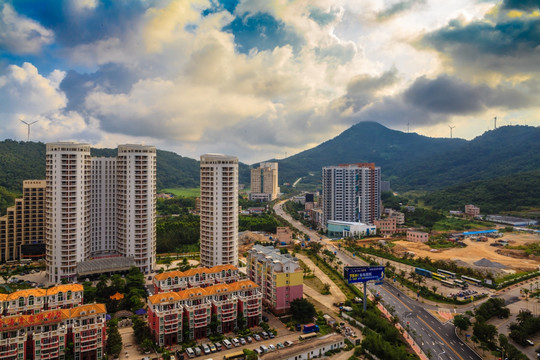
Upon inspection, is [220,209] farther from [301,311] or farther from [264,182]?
[264,182]

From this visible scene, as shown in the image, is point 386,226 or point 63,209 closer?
point 63,209

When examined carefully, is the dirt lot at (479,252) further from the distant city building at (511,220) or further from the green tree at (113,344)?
the green tree at (113,344)

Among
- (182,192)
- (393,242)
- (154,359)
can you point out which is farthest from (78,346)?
(182,192)

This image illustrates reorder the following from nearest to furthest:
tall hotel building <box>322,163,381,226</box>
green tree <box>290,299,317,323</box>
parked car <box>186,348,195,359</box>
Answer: parked car <box>186,348,195,359</box>
green tree <box>290,299,317,323</box>
tall hotel building <box>322,163,381,226</box>

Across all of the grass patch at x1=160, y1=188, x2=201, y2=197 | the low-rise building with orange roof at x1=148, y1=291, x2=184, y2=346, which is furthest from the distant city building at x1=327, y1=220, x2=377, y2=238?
the grass patch at x1=160, y1=188, x2=201, y2=197

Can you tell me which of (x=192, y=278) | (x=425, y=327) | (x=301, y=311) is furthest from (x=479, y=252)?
(x=192, y=278)

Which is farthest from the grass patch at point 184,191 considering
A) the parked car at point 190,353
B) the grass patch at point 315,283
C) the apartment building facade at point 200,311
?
the parked car at point 190,353

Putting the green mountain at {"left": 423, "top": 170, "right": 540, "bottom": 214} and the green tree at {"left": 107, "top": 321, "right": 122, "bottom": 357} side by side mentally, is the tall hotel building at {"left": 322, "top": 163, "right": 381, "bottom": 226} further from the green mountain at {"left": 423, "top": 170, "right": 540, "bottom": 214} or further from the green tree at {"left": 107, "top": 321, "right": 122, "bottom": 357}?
the green tree at {"left": 107, "top": 321, "right": 122, "bottom": 357}
